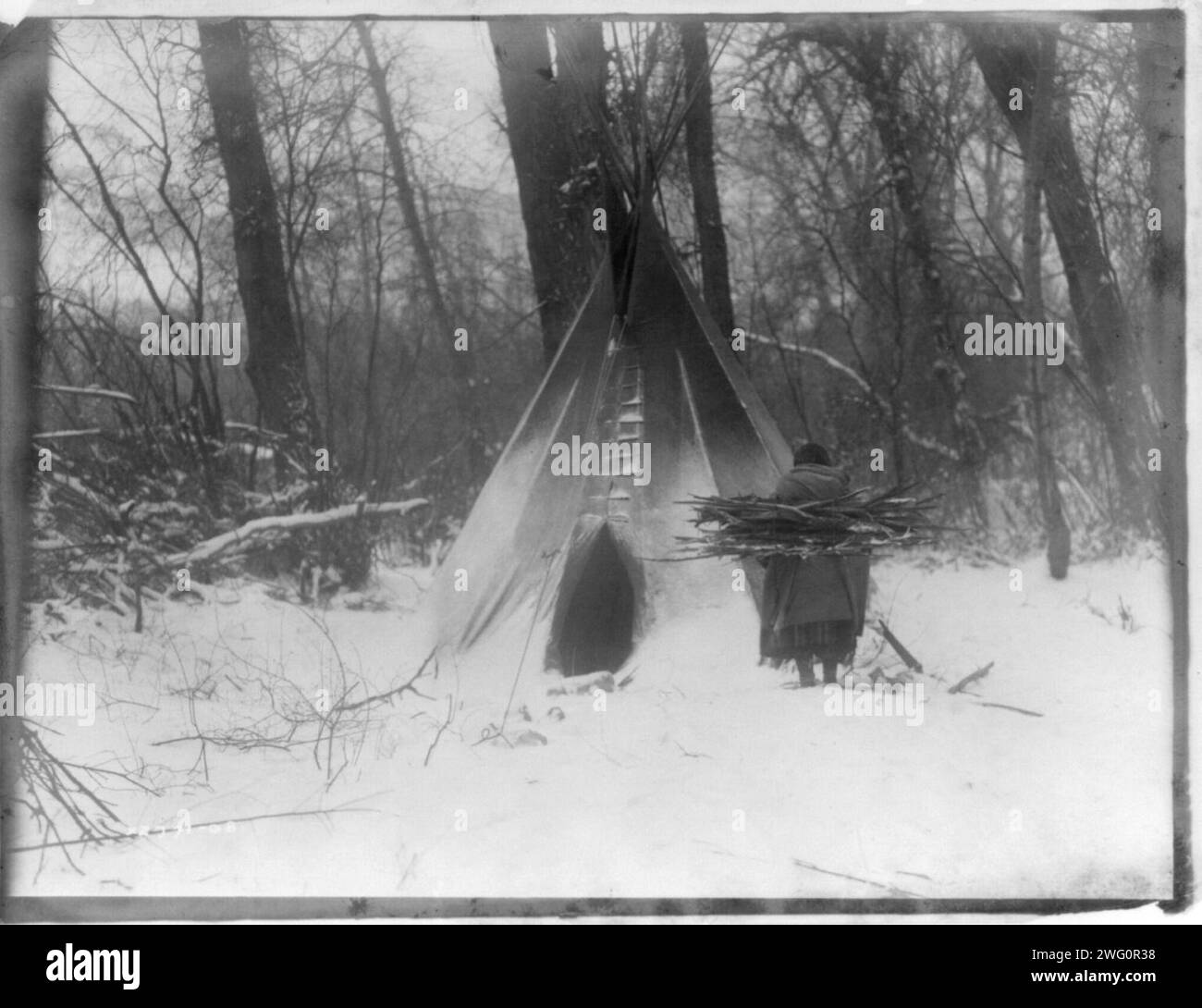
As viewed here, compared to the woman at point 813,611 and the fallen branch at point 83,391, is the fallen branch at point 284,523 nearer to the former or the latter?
the fallen branch at point 83,391

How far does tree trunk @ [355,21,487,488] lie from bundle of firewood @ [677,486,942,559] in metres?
0.88

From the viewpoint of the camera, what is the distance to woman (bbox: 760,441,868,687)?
14.3 ft

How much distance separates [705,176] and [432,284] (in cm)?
114

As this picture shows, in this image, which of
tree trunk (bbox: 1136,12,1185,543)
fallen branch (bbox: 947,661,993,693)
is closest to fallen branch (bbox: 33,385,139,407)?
fallen branch (bbox: 947,661,993,693)

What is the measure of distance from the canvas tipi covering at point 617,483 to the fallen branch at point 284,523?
0.28 meters

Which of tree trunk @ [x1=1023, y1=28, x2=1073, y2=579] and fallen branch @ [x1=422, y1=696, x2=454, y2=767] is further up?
tree trunk @ [x1=1023, y1=28, x2=1073, y2=579]

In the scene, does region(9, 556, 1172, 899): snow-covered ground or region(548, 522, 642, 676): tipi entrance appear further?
region(548, 522, 642, 676): tipi entrance

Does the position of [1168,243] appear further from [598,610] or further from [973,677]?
[598,610]

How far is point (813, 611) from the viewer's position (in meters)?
4.34

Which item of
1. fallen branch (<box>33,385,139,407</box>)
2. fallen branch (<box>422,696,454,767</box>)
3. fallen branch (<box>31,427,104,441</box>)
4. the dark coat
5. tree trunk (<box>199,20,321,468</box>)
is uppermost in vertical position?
tree trunk (<box>199,20,321,468</box>)

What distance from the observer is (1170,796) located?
4.39m

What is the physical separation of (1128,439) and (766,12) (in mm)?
2165

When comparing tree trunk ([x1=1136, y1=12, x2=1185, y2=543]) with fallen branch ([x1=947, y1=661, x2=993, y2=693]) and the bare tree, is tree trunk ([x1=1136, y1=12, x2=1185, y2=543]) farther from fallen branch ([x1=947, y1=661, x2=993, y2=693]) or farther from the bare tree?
the bare tree

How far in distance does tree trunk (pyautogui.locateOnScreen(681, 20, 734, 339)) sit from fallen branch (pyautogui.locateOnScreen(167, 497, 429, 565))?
4.60 ft
